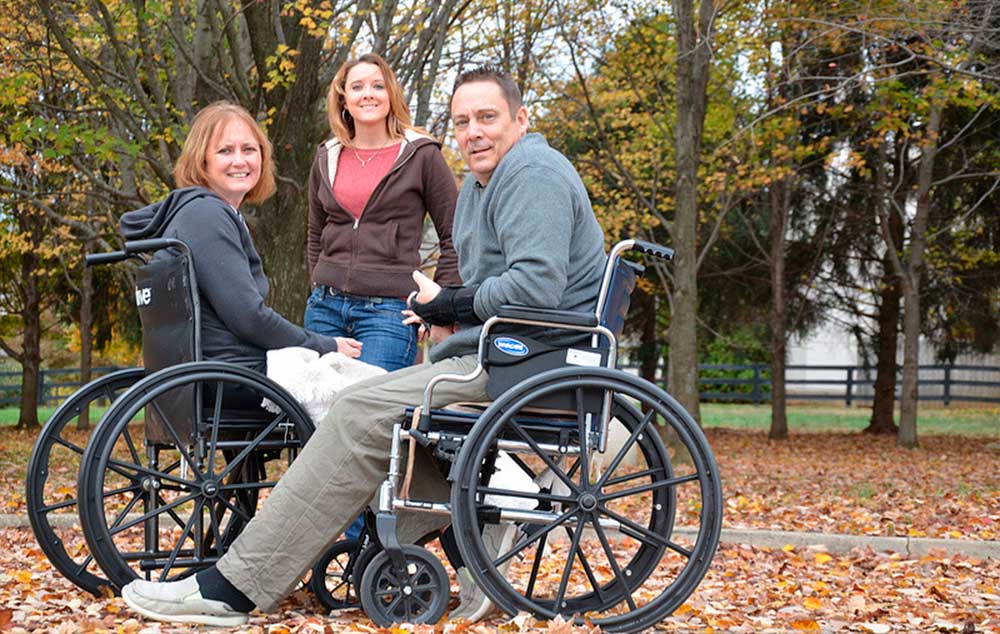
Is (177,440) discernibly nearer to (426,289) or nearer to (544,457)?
(426,289)

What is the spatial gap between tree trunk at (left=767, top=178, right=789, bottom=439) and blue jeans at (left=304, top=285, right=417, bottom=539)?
41.2ft

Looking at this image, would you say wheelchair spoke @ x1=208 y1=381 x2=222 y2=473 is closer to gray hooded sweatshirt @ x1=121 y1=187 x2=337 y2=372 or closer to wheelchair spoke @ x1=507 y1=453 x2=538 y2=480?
gray hooded sweatshirt @ x1=121 y1=187 x2=337 y2=372

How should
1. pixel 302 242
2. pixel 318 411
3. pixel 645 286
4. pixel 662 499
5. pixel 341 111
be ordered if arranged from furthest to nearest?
1. pixel 645 286
2. pixel 302 242
3. pixel 341 111
4. pixel 318 411
5. pixel 662 499

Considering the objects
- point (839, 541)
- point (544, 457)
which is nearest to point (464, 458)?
point (544, 457)

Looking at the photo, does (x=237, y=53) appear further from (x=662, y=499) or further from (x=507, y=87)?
(x=662, y=499)

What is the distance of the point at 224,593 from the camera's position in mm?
3516

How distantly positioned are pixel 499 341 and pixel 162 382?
3.52ft

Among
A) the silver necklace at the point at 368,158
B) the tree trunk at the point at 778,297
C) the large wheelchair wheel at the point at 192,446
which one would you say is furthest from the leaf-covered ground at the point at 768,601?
the tree trunk at the point at 778,297

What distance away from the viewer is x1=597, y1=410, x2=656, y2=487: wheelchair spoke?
132 inches

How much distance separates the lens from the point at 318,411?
3.92 metres

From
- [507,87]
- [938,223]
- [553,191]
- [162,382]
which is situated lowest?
[162,382]

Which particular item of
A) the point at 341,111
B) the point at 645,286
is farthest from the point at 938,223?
the point at 341,111

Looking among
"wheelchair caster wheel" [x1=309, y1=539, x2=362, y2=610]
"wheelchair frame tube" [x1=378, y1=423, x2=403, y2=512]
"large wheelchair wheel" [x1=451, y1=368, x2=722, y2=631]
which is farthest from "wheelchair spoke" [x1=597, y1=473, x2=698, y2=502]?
"wheelchair caster wheel" [x1=309, y1=539, x2=362, y2=610]

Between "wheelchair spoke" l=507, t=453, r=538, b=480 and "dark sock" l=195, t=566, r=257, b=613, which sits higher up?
"wheelchair spoke" l=507, t=453, r=538, b=480
